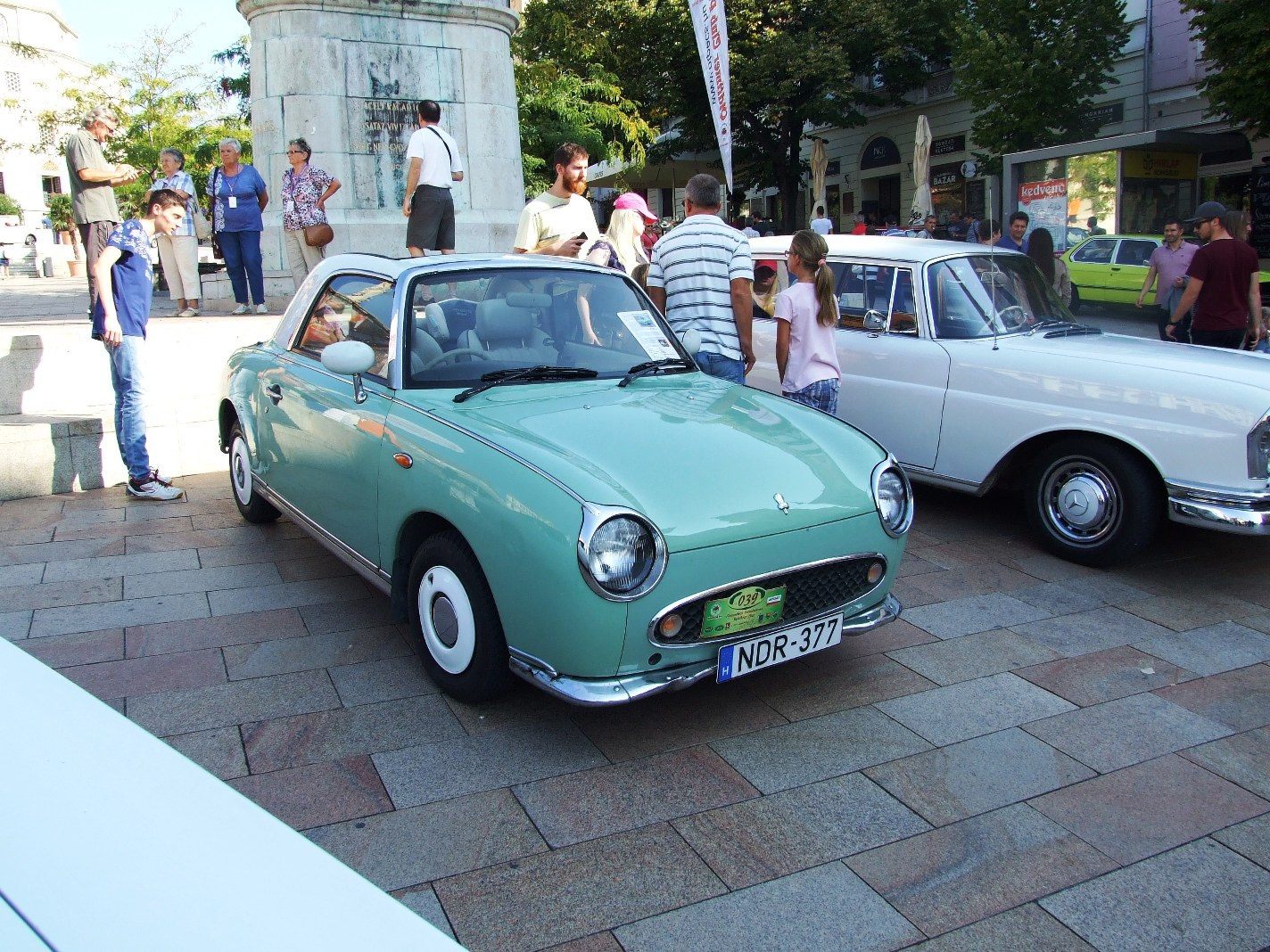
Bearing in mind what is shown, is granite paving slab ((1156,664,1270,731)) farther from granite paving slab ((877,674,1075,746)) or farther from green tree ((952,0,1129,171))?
green tree ((952,0,1129,171))

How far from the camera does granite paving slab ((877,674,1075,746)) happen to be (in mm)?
3623

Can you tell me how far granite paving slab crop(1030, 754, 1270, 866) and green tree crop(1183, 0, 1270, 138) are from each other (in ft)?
60.2

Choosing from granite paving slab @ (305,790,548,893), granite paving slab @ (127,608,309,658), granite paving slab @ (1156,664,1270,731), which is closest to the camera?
granite paving slab @ (305,790,548,893)

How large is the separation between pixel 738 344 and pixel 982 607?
1.95 meters

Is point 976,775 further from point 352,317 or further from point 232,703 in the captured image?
point 352,317

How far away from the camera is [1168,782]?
10.7ft

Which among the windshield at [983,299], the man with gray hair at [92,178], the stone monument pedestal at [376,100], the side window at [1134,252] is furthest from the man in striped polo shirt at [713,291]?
the side window at [1134,252]

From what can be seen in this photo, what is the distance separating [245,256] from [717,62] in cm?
643

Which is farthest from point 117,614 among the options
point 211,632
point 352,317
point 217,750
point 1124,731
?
point 1124,731

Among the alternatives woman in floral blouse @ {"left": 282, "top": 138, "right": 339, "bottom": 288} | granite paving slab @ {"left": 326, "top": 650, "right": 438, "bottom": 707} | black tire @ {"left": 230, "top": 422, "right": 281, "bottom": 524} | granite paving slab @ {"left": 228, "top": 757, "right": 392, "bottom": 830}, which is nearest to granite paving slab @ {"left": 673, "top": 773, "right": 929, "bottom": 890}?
granite paving slab @ {"left": 228, "top": 757, "right": 392, "bottom": 830}

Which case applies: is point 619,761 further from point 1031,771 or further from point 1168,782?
point 1168,782

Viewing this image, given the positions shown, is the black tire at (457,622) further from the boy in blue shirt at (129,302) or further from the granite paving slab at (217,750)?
the boy in blue shirt at (129,302)

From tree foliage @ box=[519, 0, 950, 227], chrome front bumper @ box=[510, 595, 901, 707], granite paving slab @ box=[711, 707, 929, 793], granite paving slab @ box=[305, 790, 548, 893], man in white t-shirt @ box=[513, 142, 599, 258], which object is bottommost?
granite paving slab @ box=[711, 707, 929, 793]

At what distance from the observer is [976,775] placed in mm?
3309
